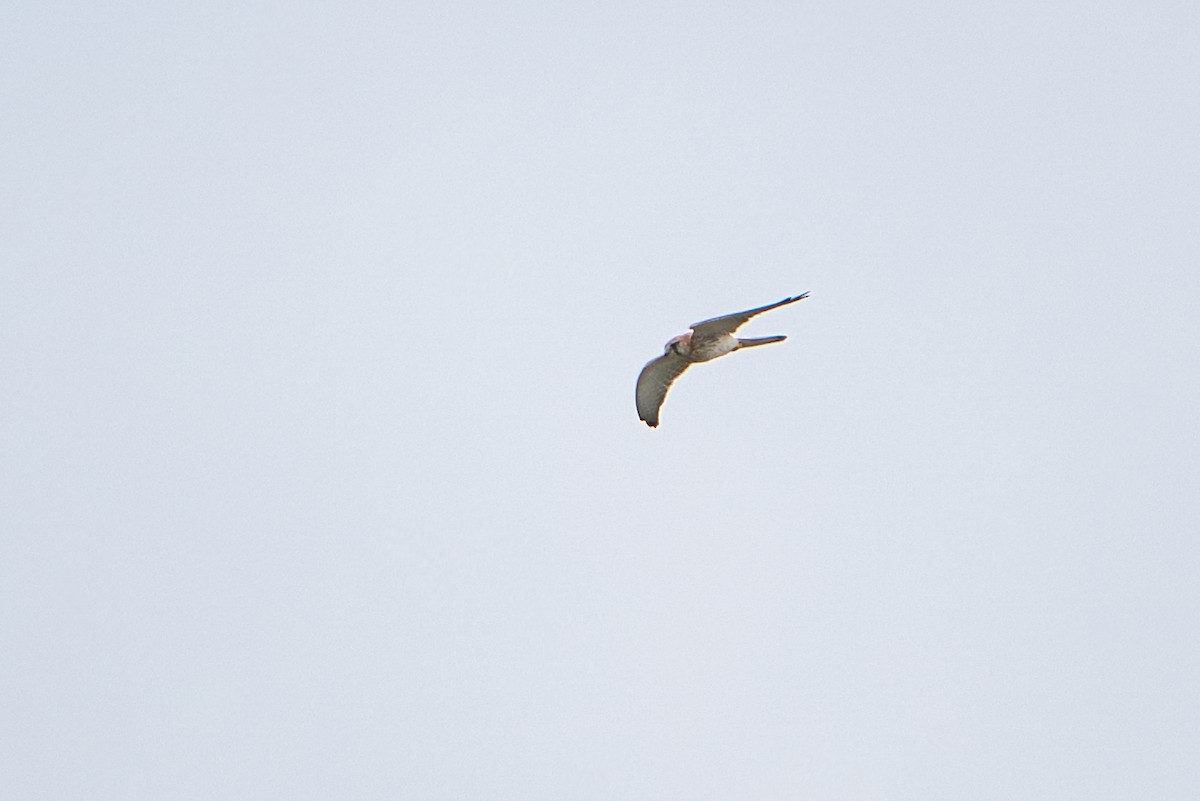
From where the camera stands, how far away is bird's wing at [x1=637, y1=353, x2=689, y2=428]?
2858 centimetres

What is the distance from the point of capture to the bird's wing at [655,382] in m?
28.6

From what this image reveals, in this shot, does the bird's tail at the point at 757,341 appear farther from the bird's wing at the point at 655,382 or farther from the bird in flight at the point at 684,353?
the bird's wing at the point at 655,382

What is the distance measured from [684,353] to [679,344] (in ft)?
1.07

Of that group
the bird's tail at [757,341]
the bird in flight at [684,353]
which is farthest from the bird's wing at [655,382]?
the bird's tail at [757,341]

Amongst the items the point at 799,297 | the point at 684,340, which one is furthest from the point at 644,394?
the point at 799,297

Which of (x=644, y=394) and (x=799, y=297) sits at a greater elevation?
(x=644, y=394)

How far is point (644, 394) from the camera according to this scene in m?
29.5

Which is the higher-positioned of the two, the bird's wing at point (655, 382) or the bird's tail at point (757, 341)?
the bird's wing at point (655, 382)

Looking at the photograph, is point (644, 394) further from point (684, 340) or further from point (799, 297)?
point (799, 297)

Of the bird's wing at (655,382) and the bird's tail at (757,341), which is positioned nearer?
the bird's tail at (757,341)

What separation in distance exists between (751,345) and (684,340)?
125cm

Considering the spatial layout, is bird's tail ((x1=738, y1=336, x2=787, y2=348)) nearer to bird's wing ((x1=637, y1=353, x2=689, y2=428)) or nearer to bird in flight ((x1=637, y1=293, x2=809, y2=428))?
bird in flight ((x1=637, y1=293, x2=809, y2=428))

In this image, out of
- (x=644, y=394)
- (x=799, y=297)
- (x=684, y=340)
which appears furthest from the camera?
(x=644, y=394)

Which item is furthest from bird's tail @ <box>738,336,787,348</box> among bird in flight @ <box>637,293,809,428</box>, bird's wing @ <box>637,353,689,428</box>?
bird's wing @ <box>637,353,689,428</box>
